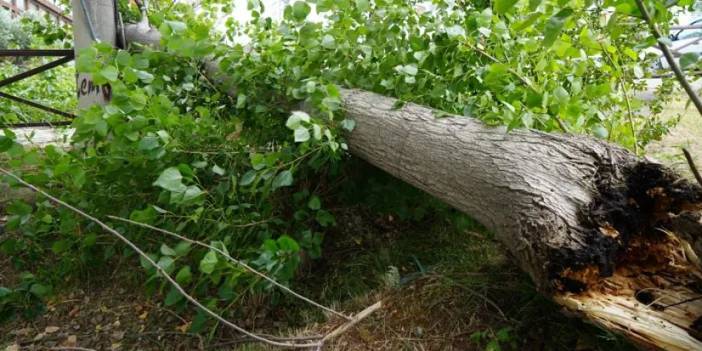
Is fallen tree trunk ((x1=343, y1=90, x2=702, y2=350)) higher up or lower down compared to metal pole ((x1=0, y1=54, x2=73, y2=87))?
higher up

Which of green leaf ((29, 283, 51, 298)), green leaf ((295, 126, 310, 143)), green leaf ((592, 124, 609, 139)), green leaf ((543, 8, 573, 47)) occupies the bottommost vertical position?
green leaf ((29, 283, 51, 298))

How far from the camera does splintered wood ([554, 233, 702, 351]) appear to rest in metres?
1.05

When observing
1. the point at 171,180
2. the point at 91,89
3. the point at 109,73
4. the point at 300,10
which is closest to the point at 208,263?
the point at 171,180

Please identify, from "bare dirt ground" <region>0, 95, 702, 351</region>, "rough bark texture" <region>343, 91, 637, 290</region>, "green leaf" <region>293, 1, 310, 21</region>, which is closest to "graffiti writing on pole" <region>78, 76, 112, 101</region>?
"bare dirt ground" <region>0, 95, 702, 351</region>

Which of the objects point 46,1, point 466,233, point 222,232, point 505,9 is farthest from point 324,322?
point 46,1

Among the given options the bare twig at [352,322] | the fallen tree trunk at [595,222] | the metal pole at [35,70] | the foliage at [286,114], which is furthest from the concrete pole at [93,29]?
the fallen tree trunk at [595,222]

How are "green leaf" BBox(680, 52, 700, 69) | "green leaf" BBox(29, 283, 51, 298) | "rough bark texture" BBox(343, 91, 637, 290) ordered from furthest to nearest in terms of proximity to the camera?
"green leaf" BBox(29, 283, 51, 298) < "rough bark texture" BBox(343, 91, 637, 290) < "green leaf" BBox(680, 52, 700, 69)

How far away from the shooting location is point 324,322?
204cm

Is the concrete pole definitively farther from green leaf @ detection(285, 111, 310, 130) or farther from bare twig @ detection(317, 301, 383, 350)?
bare twig @ detection(317, 301, 383, 350)

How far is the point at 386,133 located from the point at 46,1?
15.8 metres

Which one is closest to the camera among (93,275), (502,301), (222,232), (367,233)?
(502,301)

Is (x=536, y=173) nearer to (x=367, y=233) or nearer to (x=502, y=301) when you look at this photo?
(x=502, y=301)

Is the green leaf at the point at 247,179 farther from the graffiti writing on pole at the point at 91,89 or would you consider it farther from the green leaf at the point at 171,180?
the graffiti writing on pole at the point at 91,89

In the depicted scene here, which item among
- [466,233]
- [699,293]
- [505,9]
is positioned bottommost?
[466,233]
